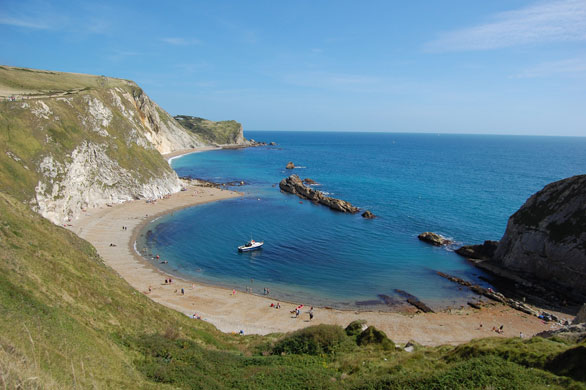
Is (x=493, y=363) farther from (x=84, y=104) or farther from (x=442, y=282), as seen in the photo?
(x=84, y=104)

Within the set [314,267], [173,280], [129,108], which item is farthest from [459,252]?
[129,108]


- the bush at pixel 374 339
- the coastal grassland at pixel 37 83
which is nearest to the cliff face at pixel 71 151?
the coastal grassland at pixel 37 83

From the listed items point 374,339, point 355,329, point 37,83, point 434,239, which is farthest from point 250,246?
point 37,83

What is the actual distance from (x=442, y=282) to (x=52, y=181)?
62.7m

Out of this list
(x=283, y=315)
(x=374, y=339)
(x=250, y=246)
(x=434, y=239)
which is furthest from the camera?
(x=434, y=239)

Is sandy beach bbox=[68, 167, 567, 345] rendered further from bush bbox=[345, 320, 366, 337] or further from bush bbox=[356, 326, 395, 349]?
bush bbox=[356, 326, 395, 349]

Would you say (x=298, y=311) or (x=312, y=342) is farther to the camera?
(x=298, y=311)

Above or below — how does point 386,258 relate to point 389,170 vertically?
below

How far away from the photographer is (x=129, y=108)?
99.9 m

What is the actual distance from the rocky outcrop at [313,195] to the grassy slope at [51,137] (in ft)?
117

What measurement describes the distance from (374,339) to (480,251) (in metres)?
40.0

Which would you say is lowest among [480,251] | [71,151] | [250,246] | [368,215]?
[480,251]

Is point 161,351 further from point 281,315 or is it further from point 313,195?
point 313,195

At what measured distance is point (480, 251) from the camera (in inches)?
2174
